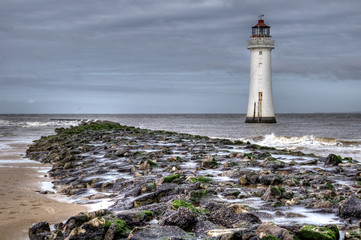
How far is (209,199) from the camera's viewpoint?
248 inches

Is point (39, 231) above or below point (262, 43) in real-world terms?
below

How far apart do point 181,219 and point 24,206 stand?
322 centimetres

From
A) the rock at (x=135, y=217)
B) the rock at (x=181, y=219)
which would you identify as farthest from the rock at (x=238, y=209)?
the rock at (x=135, y=217)

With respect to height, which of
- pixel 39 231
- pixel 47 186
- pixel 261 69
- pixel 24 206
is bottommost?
pixel 47 186

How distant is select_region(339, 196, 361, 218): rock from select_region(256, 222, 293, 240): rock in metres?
1.59

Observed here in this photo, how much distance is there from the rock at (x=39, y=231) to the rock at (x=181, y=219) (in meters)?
1.37

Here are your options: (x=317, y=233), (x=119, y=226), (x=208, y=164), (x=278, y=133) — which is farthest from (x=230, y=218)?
(x=278, y=133)

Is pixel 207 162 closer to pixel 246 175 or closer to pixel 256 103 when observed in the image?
pixel 246 175

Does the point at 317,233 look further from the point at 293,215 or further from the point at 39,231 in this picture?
the point at 39,231

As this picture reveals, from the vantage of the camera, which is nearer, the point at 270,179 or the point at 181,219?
the point at 181,219

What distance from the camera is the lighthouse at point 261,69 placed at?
146 feet

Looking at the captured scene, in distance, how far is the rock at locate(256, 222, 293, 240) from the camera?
410 cm

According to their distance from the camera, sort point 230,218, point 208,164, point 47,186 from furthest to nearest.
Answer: point 208,164
point 47,186
point 230,218

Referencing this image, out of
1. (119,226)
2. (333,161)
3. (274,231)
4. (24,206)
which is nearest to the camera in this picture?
(274,231)
